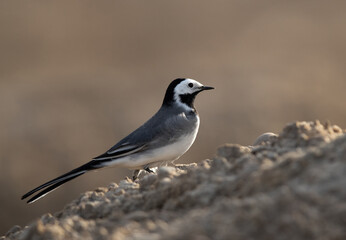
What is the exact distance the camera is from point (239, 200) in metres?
4.80

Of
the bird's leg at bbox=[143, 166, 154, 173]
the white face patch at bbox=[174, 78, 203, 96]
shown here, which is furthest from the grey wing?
the white face patch at bbox=[174, 78, 203, 96]

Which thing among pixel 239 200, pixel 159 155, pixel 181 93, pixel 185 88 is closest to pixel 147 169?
Result: pixel 159 155

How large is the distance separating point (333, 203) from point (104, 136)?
1615 cm

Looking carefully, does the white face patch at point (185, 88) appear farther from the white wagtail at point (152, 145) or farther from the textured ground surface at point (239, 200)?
the textured ground surface at point (239, 200)

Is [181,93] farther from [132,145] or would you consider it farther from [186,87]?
[132,145]

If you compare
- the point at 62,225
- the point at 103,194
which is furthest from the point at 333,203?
the point at 103,194

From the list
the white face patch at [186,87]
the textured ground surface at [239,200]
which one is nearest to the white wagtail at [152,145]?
the white face patch at [186,87]

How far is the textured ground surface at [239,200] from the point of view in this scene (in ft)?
13.9

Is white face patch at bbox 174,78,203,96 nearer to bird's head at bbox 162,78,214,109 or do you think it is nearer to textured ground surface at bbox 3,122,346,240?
bird's head at bbox 162,78,214,109

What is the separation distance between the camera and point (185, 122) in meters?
9.32

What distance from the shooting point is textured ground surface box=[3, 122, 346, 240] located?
4227mm

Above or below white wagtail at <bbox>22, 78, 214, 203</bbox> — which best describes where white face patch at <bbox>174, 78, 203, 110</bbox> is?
above

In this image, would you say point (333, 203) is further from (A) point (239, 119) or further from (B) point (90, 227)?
(A) point (239, 119)

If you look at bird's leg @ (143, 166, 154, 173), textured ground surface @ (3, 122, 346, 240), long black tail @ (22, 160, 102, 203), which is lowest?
textured ground surface @ (3, 122, 346, 240)
